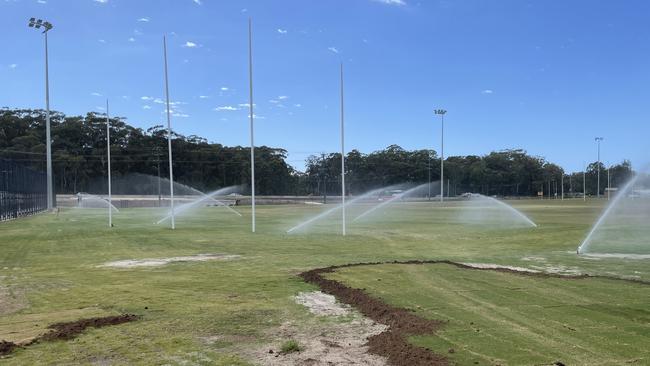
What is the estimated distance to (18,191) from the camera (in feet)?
173

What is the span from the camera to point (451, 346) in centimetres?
764

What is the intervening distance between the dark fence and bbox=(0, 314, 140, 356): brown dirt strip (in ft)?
143

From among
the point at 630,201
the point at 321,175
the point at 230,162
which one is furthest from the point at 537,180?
the point at 630,201

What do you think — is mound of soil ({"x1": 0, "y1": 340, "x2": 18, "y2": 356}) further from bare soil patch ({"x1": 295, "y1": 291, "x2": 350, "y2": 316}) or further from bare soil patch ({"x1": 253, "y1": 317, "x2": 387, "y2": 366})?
bare soil patch ({"x1": 295, "y1": 291, "x2": 350, "y2": 316})

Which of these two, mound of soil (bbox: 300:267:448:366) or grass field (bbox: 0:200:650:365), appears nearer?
mound of soil (bbox: 300:267:448:366)

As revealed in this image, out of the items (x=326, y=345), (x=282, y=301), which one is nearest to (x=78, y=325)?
(x=282, y=301)

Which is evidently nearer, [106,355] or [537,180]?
[106,355]

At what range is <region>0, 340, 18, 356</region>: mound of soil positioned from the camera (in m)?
7.41

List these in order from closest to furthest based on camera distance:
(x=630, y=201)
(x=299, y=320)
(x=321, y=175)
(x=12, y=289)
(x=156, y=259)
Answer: (x=299, y=320)
(x=12, y=289)
(x=156, y=259)
(x=630, y=201)
(x=321, y=175)

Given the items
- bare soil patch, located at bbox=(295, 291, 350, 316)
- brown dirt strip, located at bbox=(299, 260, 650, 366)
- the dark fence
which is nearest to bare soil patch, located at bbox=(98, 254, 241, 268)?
brown dirt strip, located at bbox=(299, 260, 650, 366)

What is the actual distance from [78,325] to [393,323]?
17.4 ft

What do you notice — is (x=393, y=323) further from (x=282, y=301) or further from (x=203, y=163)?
(x=203, y=163)

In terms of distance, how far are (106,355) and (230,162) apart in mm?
141498

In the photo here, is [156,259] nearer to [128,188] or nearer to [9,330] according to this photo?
[9,330]
